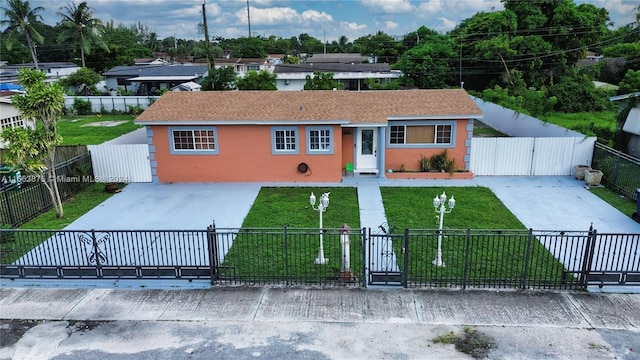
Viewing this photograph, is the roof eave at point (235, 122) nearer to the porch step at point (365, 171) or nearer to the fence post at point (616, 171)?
the porch step at point (365, 171)

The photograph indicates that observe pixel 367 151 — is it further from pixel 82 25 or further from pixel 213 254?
pixel 82 25

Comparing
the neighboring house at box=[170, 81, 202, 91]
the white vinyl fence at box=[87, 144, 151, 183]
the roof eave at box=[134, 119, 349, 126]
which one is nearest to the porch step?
the roof eave at box=[134, 119, 349, 126]

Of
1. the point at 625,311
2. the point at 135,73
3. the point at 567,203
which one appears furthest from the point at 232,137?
the point at 135,73

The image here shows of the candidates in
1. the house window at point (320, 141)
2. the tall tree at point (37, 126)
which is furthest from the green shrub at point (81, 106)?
the house window at point (320, 141)

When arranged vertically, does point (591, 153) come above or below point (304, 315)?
above

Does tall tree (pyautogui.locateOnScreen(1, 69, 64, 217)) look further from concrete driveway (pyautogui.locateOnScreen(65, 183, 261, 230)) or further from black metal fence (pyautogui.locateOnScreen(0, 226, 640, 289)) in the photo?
black metal fence (pyautogui.locateOnScreen(0, 226, 640, 289))

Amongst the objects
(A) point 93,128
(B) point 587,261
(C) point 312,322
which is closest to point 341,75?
(A) point 93,128

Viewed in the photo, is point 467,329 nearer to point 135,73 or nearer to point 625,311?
point 625,311
